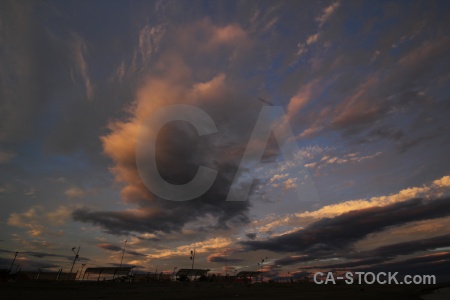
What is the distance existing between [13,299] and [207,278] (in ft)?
272

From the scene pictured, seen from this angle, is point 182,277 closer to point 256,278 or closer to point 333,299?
point 256,278

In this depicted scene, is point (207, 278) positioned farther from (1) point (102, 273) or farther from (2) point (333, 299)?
(2) point (333, 299)

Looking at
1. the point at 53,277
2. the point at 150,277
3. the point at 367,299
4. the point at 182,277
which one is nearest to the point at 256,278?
the point at 182,277

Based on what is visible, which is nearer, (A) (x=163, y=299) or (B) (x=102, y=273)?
(A) (x=163, y=299)

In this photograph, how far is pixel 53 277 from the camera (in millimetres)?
88500

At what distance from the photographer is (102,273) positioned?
80125mm

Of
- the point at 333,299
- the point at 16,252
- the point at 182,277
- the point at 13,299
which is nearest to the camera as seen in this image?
the point at 13,299

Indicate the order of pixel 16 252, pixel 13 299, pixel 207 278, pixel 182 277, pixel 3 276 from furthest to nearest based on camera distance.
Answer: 1. pixel 16 252
2. pixel 207 278
3. pixel 182 277
4. pixel 3 276
5. pixel 13 299

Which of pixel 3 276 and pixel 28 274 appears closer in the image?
pixel 3 276

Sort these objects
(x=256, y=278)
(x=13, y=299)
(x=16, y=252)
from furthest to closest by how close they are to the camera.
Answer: (x=256, y=278), (x=16, y=252), (x=13, y=299)

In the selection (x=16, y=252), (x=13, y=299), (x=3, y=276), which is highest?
(x=16, y=252)

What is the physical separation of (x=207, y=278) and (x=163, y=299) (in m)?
79.7

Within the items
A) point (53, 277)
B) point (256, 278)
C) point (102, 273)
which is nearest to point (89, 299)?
point (102, 273)

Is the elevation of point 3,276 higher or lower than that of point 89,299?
higher
